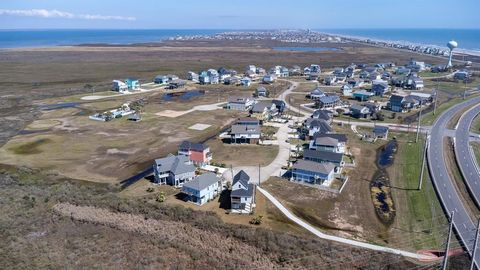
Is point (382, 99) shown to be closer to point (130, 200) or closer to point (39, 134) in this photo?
point (130, 200)

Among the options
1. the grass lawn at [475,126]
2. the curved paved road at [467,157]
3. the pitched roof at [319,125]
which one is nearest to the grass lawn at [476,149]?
the curved paved road at [467,157]

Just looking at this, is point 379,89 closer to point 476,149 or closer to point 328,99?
point 328,99

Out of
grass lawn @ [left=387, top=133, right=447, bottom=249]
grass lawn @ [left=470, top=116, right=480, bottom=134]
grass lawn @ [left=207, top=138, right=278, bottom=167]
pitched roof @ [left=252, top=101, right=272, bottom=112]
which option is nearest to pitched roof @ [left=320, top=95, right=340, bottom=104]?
pitched roof @ [left=252, top=101, right=272, bottom=112]

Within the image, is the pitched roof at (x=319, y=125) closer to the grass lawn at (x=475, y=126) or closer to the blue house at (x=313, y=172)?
the blue house at (x=313, y=172)

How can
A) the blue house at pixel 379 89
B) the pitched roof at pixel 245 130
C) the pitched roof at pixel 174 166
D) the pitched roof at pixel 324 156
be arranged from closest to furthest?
the pitched roof at pixel 174 166 < the pitched roof at pixel 324 156 < the pitched roof at pixel 245 130 < the blue house at pixel 379 89

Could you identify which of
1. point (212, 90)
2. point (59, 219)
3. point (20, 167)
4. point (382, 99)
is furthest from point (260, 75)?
point (59, 219)

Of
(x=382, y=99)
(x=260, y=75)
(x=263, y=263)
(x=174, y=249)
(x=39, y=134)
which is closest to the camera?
(x=263, y=263)

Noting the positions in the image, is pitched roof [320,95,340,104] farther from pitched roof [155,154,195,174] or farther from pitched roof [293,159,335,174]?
pitched roof [155,154,195,174]

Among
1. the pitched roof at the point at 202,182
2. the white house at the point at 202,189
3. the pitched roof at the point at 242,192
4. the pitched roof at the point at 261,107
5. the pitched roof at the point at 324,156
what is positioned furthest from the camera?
the pitched roof at the point at 261,107
